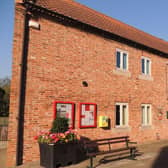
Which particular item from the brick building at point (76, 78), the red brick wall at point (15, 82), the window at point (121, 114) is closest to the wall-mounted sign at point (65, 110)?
the brick building at point (76, 78)

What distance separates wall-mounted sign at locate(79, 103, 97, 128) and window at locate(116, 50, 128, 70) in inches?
118

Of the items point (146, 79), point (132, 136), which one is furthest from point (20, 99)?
point (146, 79)

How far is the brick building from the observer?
766 centimetres

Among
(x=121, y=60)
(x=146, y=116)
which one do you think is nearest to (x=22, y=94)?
(x=121, y=60)

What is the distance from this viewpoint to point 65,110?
343 inches

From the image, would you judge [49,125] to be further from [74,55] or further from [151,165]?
[151,165]

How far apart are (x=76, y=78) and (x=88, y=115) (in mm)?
1773

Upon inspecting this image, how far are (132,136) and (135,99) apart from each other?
2069mm

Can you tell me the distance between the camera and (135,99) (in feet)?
39.1

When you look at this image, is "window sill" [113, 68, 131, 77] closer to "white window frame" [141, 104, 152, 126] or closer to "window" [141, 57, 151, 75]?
"window" [141, 57, 151, 75]

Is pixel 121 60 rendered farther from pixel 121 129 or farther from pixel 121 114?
pixel 121 129

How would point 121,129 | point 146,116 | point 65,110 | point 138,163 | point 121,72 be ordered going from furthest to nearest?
1. point 146,116
2. point 121,72
3. point 121,129
4. point 65,110
5. point 138,163

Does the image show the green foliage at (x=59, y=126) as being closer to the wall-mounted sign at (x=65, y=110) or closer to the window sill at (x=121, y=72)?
the wall-mounted sign at (x=65, y=110)

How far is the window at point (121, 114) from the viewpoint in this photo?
1100 centimetres
